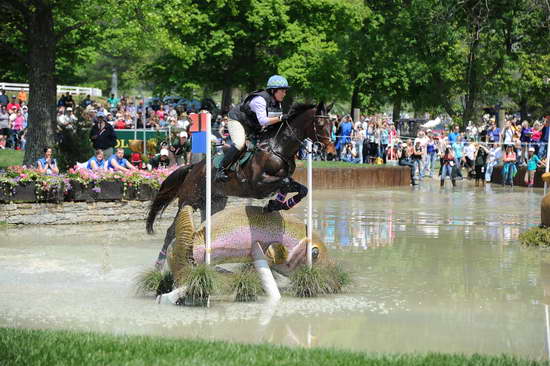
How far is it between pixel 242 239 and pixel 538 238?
709cm

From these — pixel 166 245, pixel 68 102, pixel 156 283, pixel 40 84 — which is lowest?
pixel 156 283

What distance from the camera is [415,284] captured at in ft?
40.9

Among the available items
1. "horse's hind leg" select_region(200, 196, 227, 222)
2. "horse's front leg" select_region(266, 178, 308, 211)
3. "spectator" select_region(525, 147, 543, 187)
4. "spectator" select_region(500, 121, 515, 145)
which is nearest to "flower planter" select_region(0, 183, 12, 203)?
"horse's hind leg" select_region(200, 196, 227, 222)

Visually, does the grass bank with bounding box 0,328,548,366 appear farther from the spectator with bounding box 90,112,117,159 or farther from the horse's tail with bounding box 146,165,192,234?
the spectator with bounding box 90,112,117,159

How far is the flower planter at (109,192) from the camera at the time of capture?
66.2ft

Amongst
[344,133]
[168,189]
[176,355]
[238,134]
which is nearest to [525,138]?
[344,133]

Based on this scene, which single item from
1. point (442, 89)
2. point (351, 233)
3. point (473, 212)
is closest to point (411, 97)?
point (442, 89)

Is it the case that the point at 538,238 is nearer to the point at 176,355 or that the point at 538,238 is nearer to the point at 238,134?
the point at 238,134

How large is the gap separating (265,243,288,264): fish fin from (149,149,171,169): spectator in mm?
15765

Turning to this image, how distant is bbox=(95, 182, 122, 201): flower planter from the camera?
66.2 ft

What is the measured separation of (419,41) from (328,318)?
38.2 m

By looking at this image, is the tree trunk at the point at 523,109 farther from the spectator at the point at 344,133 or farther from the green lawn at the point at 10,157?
the green lawn at the point at 10,157

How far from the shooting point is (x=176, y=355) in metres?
7.83

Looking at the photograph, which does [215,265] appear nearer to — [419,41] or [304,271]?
[304,271]
